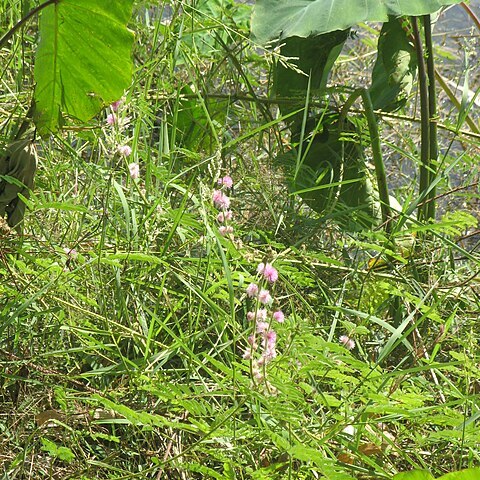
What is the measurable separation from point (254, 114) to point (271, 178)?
0.30 m

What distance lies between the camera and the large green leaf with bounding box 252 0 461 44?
166 cm

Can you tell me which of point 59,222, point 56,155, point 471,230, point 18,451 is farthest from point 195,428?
point 471,230

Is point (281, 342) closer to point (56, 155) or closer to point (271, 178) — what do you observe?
point (271, 178)

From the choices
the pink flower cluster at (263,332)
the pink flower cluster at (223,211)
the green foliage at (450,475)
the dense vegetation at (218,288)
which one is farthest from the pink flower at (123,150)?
the green foliage at (450,475)

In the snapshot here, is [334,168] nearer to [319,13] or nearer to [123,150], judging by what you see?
Result: [319,13]

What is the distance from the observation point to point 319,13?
1724mm

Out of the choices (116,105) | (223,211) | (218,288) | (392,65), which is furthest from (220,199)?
(392,65)

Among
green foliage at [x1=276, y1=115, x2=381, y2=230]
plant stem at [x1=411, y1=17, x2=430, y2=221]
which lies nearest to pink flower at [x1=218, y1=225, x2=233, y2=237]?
green foliage at [x1=276, y1=115, x2=381, y2=230]

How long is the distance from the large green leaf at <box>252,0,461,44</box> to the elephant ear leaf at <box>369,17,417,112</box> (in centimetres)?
23

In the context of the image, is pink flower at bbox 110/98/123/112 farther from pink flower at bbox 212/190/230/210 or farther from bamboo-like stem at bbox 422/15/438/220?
bamboo-like stem at bbox 422/15/438/220

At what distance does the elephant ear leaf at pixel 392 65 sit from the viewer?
6.39ft

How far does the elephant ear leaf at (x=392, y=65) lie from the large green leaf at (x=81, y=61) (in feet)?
2.00

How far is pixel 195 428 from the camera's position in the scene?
120cm

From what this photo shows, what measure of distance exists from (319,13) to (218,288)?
59 centimetres
